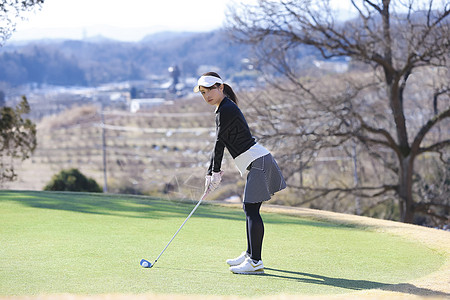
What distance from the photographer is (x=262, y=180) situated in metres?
5.57

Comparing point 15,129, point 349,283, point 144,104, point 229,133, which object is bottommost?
point 349,283

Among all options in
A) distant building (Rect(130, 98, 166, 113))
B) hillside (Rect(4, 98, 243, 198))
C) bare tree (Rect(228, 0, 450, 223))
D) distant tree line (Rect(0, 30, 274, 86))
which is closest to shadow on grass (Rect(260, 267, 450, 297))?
bare tree (Rect(228, 0, 450, 223))

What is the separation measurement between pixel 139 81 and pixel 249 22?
56360mm

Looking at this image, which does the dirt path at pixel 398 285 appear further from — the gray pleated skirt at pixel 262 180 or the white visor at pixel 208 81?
the white visor at pixel 208 81

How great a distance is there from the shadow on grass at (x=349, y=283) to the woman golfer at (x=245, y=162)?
225 mm

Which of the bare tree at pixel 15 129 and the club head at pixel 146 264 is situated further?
the bare tree at pixel 15 129

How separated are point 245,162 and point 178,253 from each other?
124 cm

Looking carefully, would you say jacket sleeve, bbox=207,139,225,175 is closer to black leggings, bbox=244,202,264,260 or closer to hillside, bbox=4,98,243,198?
black leggings, bbox=244,202,264,260

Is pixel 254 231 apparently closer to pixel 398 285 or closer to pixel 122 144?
pixel 398 285

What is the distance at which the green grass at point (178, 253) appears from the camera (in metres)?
4.88

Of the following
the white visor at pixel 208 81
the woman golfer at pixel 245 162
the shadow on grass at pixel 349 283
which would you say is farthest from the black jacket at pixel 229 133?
the shadow on grass at pixel 349 283

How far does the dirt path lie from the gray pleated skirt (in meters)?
1.26

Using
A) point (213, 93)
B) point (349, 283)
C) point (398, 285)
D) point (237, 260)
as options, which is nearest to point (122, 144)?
point (213, 93)

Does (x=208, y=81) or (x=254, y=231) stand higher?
(x=208, y=81)
